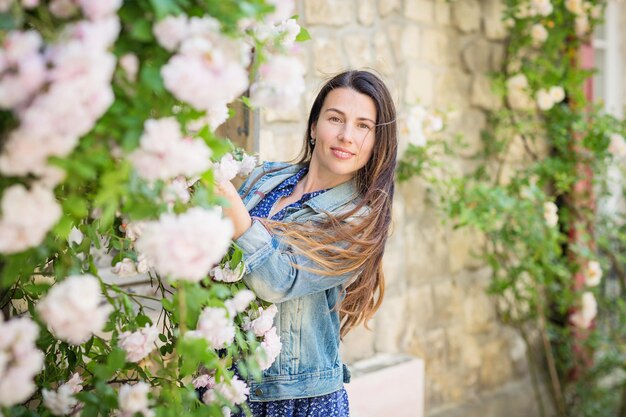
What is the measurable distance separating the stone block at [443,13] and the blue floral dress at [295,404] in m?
1.58

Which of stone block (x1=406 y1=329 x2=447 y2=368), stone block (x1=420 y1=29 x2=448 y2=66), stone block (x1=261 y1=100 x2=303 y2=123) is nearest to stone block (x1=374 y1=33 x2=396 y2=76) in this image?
stone block (x1=420 y1=29 x2=448 y2=66)

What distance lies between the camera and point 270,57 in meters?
1.17

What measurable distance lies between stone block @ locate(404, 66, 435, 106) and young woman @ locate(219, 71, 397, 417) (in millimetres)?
1076

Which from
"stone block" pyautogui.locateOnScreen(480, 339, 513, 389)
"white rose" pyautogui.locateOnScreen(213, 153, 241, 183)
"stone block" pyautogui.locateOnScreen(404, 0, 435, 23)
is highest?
"stone block" pyautogui.locateOnScreen(404, 0, 435, 23)

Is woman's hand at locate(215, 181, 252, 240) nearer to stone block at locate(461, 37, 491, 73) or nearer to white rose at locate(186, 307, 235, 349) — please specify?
white rose at locate(186, 307, 235, 349)

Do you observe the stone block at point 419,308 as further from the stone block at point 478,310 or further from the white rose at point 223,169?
the white rose at point 223,169

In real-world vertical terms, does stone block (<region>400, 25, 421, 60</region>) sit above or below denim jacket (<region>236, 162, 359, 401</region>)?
above

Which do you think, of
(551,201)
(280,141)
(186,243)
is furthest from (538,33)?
(186,243)

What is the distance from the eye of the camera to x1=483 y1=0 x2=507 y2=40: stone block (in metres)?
3.42

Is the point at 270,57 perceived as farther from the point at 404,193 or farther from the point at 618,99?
the point at 618,99

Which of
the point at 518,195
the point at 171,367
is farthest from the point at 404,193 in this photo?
the point at 171,367

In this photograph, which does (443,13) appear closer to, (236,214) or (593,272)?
(593,272)

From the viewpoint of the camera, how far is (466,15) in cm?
331

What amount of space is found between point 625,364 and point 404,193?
150 cm
